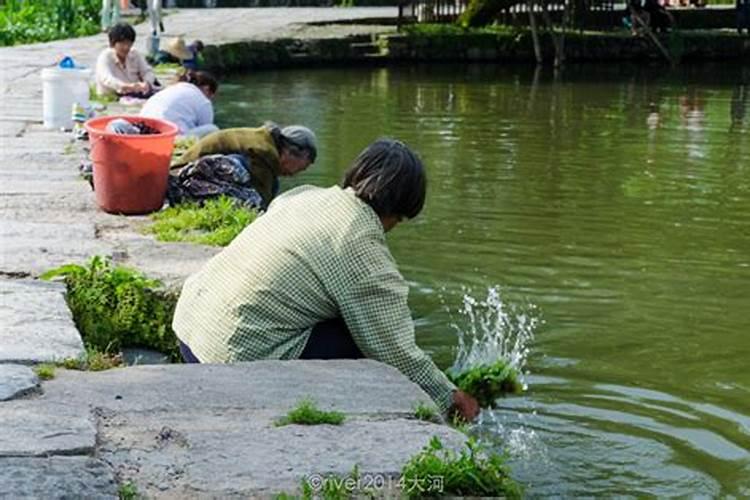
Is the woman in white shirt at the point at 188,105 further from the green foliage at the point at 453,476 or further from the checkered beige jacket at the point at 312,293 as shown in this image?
the green foliage at the point at 453,476

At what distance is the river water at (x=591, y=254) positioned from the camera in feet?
18.8

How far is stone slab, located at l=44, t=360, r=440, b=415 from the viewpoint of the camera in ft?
13.2

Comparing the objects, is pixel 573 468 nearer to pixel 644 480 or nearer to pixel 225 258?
pixel 644 480

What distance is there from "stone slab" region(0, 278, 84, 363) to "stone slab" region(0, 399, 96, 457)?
63 cm

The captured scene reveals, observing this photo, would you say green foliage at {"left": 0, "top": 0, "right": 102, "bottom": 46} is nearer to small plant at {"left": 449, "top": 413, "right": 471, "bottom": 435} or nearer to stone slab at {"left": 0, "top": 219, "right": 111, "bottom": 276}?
stone slab at {"left": 0, "top": 219, "right": 111, "bottom": 276}

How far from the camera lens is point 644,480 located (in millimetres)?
5246

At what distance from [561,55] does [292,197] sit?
20414mm

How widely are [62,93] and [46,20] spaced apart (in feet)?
39.2

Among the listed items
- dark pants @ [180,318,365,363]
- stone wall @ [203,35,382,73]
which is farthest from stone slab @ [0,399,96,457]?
stone wall @ [203,35,382,73]

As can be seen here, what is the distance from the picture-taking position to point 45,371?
14.4 feet

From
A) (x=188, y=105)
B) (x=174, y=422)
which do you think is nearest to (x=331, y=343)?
(x=174, y=422)

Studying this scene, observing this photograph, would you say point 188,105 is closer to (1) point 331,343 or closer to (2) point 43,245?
(2) point 43,245

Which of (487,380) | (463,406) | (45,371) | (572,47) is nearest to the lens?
(45,371)

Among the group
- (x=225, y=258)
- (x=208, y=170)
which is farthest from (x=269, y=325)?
(x=208, y=170)
